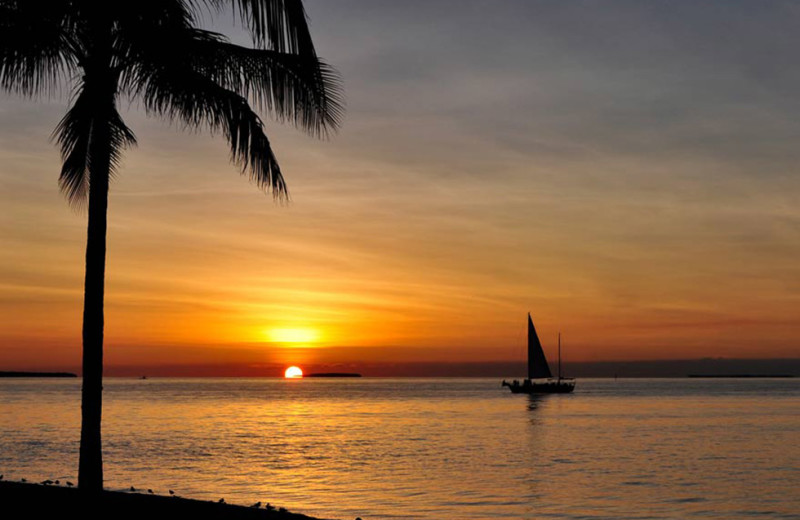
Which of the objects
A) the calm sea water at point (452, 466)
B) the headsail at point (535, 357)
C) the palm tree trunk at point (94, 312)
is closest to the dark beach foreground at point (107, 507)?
the palm tree trunk at point (94, 312)

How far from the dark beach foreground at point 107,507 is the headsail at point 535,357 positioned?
116 m

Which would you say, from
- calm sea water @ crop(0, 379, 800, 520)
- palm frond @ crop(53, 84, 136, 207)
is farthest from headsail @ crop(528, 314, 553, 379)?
palm frond @ crop(53, 84, 136, 207)

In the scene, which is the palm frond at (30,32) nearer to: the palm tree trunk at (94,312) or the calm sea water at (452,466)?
the palm tree trunk at (94,312)

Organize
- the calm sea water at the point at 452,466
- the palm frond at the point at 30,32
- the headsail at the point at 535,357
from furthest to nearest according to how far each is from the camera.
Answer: the headsail at the point at 535,357 → the calm sea water at the point at 452,466 → the palm frond at the point at 30,32

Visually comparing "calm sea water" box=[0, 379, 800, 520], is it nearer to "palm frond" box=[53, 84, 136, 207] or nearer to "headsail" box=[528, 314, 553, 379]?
"palm frond" box=[53, 84, 136, 207]

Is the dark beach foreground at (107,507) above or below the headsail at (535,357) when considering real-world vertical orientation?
below

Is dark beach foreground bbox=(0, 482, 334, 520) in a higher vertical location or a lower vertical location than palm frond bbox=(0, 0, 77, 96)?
lower

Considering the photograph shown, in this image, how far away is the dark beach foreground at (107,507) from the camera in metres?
15.1

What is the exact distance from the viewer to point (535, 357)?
5212 inches

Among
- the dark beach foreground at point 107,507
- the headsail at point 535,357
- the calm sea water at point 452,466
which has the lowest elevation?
the calm sea water at point 452,466

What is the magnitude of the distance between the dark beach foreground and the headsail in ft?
380

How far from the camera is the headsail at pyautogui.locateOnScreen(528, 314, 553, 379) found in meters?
131

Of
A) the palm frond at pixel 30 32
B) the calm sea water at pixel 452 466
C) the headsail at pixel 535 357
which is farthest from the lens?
the headsail at pixel 535 357

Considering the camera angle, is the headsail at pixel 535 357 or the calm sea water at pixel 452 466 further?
the headsail at pixel 535 357
